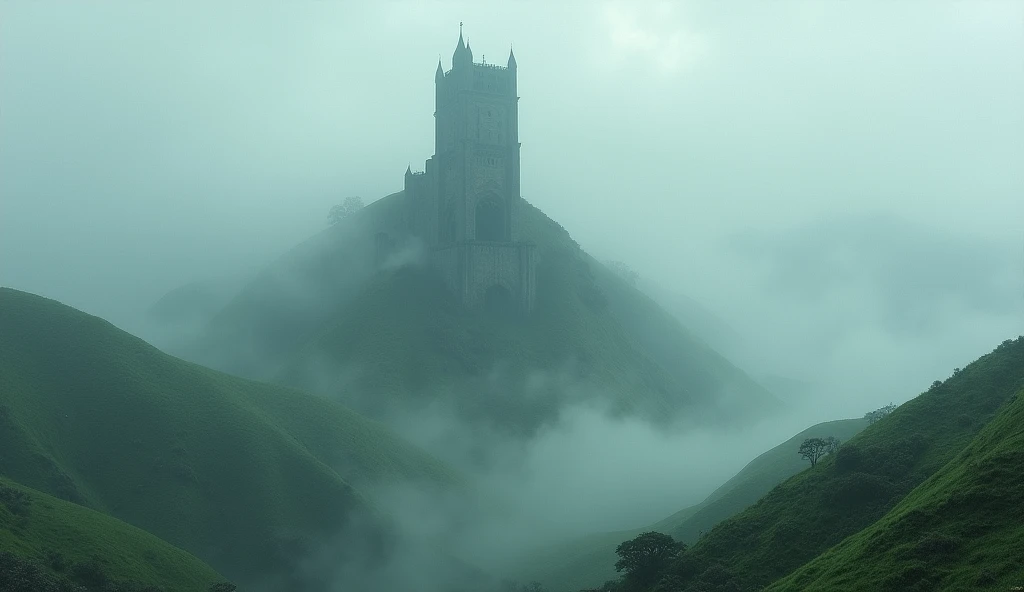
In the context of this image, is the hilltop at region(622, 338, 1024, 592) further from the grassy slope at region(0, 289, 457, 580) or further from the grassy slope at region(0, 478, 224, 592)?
the grassy slope at region(0, 289, 457, 580)

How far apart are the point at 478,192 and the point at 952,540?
11036 cm

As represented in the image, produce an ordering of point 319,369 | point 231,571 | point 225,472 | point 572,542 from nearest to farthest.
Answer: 1. point 231,571
2. point 225,472
3. point 572,542
4. point 319,369

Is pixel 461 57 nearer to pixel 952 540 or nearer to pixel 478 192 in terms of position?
pixel 478 192

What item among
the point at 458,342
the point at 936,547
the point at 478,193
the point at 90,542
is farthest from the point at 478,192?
the point at 936,547

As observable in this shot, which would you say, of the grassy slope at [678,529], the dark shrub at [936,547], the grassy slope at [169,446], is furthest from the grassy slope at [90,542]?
the dark shrub at [936,547]

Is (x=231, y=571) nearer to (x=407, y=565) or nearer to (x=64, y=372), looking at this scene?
(x=407, y=565)

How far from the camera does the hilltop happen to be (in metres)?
48.7

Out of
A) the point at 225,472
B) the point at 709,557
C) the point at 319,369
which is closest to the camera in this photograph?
the point at 709,557

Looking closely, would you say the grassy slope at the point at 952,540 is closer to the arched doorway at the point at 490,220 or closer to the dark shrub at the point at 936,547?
the dark shrub at the point at 936,547

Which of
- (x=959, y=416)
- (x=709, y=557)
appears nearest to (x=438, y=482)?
(x=709, y=557)

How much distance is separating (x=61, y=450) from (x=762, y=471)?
65984 millimetres

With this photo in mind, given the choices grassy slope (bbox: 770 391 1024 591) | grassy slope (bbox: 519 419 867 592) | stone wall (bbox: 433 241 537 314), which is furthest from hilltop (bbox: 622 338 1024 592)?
stone wall (bbox: 433 241 537 314)

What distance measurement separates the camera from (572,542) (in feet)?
311

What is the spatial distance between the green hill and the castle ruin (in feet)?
15.2
